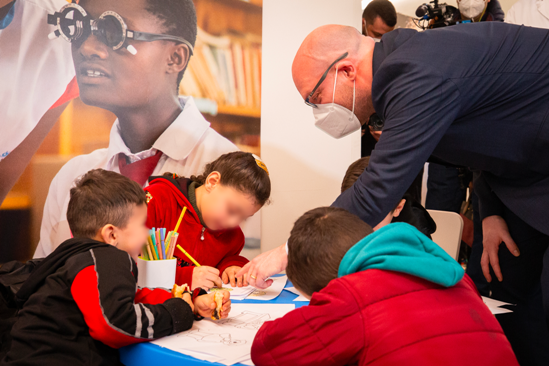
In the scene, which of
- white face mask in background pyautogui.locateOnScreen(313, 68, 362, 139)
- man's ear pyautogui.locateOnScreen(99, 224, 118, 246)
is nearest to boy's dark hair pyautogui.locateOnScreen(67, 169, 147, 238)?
man's ear pyautogui.locateOnScreen(99, 224, 118, 246)

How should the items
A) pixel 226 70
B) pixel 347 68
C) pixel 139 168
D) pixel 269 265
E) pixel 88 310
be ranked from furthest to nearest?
pixel 226 70, pixel 139 168, pixel 347 68, pixel 269 265, pixel 88 310

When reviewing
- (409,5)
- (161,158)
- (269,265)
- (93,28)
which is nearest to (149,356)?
(269,265)

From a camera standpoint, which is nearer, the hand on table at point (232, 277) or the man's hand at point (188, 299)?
the man's hand at point (188, 299)

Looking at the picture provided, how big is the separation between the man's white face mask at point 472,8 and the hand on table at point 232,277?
2.43m

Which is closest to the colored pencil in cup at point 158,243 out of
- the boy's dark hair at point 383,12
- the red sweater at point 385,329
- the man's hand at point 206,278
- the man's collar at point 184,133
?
the man's hand at point 206,278

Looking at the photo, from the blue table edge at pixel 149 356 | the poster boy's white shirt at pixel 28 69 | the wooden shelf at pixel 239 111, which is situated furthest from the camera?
the wooden shelf at pixel 239 111

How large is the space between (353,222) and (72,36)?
147 cm

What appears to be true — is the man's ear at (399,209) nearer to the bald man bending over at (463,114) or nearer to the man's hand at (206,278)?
the bald man bending over at (463,114)

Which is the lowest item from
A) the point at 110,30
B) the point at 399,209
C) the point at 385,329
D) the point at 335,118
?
the point at 399,209

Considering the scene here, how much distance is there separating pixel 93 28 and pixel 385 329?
5.47 ft

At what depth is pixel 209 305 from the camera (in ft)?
3.62

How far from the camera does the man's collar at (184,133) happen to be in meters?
2.08

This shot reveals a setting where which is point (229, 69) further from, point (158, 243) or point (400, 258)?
point (400, 258)

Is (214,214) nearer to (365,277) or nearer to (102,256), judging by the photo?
(102,256)
